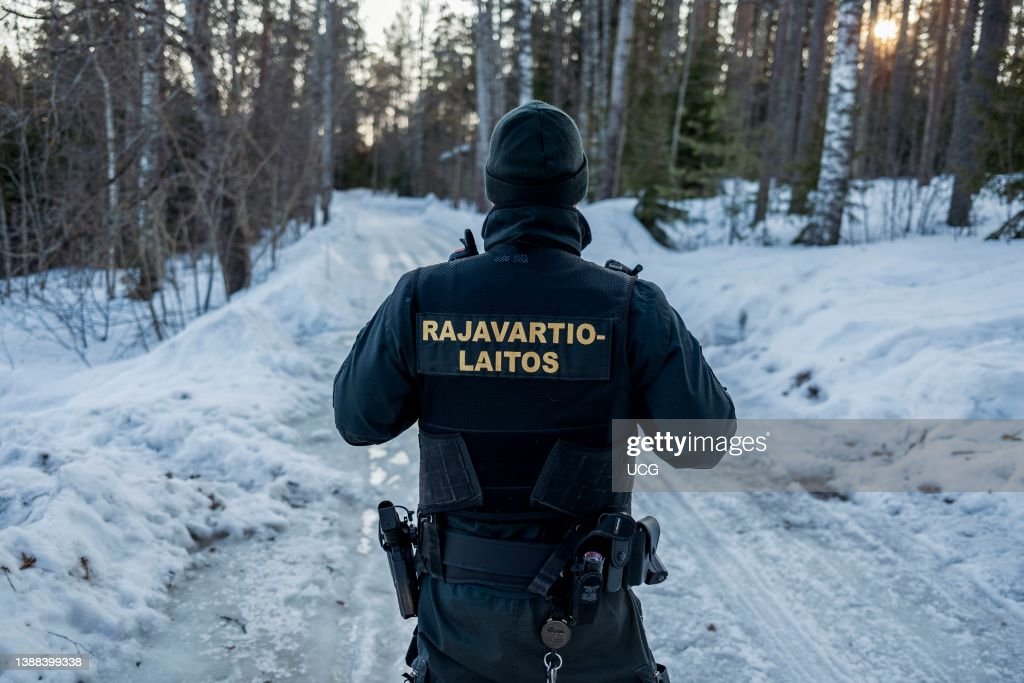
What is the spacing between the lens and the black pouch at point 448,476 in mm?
1766

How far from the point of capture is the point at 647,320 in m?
1.72

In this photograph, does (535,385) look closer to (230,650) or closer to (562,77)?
(230,650)

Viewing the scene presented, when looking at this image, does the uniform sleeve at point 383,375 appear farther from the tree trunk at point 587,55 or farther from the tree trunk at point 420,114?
the tree trunk at point 420,114

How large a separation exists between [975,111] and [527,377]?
27.3 ft

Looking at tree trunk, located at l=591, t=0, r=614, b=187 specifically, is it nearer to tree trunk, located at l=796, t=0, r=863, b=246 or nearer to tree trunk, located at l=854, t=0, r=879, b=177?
tree trunk, located at l=854, t=0, r=879, b=177

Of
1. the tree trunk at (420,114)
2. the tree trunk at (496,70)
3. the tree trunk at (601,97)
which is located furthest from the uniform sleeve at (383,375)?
the tree trunk at (420,114)

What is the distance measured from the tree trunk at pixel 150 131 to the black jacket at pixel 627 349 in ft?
24.0

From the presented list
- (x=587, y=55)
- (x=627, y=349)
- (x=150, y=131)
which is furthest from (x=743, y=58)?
(x=627, y=349)

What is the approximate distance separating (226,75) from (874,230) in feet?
33.4

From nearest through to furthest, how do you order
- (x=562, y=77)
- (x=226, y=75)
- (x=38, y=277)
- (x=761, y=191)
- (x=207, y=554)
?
(x=207, y=554) → (x=38, y=277) → (x=226, y=75) → (x=761, y=191) → (x=562, y=77)

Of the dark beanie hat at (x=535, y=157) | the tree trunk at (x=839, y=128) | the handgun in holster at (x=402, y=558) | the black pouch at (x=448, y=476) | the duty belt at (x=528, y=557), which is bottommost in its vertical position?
the handgun in holster at (x=402, y=558)

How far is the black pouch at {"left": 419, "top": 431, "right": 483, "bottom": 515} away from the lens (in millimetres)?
1766

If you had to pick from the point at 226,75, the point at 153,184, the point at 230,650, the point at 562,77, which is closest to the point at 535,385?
the point at 230,650

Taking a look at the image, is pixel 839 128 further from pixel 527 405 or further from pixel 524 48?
pixel 527 405
